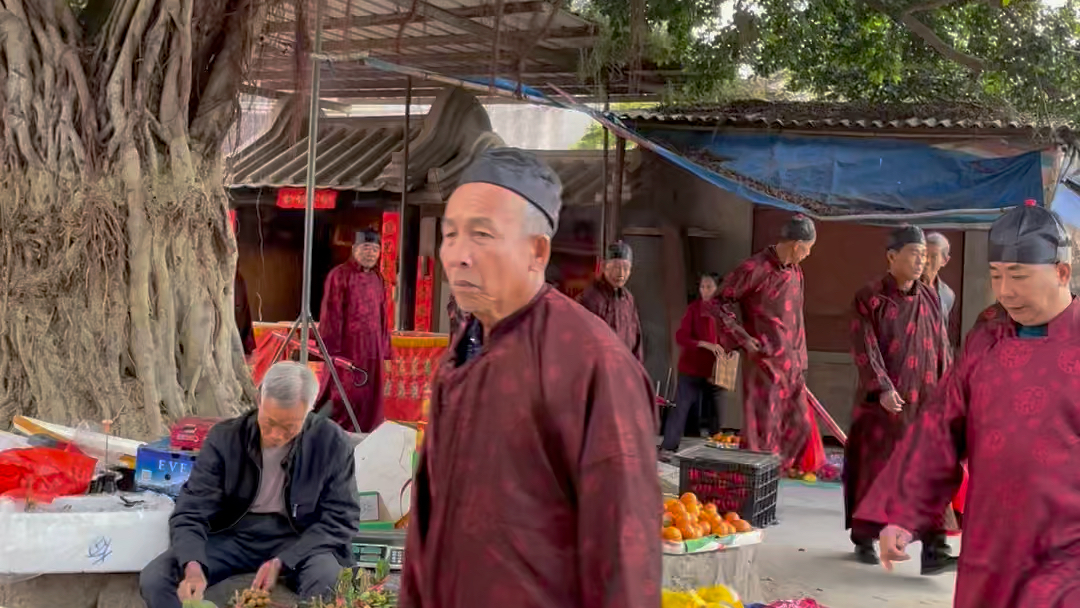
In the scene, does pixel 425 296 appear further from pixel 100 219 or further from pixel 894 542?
pixel 894 542

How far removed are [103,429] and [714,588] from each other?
10.5ft

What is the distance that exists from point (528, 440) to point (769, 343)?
6012 millimetres

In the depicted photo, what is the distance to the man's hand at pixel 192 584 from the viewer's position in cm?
412

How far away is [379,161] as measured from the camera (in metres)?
13.6

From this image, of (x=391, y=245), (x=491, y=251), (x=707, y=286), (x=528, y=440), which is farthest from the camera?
(x=391, y=245)

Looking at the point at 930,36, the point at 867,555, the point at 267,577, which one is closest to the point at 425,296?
the point at 930,36

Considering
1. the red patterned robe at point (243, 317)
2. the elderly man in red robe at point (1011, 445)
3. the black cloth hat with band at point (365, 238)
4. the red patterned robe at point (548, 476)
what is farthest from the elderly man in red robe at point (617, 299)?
the red patterned robe at point (548, 476)

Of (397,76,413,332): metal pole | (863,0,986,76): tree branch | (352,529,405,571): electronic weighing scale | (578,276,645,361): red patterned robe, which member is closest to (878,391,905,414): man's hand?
(352,529,405,571): electronic weighing scale

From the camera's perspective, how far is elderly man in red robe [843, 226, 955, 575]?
6504 mm

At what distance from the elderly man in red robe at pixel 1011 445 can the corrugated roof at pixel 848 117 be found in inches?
265

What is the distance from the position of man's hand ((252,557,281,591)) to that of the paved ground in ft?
8.53

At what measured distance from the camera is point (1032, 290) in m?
3.13

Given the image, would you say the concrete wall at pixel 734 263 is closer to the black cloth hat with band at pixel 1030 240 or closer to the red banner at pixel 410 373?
the red banner at pixel 410 373

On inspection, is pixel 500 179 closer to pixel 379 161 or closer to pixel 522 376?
pixel 522 376
